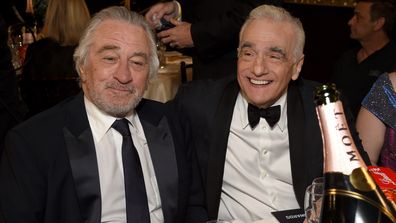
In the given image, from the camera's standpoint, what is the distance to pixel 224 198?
217 centimetres

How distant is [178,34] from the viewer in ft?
9.41

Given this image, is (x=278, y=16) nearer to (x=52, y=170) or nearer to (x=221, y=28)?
(x=221, y=28)

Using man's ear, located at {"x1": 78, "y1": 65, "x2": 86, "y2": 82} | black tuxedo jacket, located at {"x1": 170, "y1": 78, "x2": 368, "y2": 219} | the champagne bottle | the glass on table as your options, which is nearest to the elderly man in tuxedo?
black tuxedo jacket, located at {"x1": 170, "y1": 78, "x2": 368, "y2": 219}

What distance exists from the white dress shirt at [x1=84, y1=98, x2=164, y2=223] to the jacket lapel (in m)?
0.03

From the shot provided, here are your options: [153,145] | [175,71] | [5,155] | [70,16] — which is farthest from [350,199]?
[70,16]

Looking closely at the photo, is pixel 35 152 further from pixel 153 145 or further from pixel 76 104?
pixel 153 145

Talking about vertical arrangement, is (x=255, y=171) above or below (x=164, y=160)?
below

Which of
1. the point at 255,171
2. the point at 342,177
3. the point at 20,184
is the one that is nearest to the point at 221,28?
the point at 255,171

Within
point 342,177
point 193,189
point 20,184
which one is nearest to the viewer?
point 342,177

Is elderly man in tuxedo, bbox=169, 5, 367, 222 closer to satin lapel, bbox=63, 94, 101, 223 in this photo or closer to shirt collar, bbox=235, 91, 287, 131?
shirt collar, bbox=235, 91, 287, 131

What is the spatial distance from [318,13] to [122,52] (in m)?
5.14

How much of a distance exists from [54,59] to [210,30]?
153 cm

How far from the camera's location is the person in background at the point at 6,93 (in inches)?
109

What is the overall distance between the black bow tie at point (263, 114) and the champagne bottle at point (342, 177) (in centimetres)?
101
